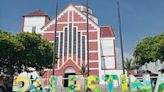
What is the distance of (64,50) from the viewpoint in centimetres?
3869

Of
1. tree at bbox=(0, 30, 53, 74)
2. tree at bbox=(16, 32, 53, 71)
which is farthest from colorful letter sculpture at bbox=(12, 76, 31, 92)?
tree at bbox=(16, 32, 53, 71)

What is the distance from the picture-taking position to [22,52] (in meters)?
25.2

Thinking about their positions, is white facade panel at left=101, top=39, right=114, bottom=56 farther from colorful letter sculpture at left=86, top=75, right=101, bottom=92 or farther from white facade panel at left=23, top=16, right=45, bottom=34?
colorful letter sculpture at left=86, top=75, right=101, bottom=92

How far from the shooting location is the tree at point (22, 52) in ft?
78.9

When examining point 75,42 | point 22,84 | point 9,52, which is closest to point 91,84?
point 22,84

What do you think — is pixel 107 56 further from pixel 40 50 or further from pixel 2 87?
pixel 2 87

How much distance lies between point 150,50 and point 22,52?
15.4m

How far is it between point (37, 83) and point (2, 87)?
245 cm

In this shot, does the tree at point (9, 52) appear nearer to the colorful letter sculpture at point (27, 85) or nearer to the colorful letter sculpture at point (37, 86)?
the colorful letter sculpture at point (27, 85)

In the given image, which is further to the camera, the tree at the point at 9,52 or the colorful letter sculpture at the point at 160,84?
the tree at the point at 9,52

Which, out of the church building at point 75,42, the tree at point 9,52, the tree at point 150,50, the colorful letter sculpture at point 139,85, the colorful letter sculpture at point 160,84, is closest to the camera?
the colorful letter sculpture at point 160,84

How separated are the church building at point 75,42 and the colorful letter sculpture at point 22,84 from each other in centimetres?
2053

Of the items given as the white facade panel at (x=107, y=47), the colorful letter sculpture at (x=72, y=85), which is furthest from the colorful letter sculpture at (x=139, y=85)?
the white facade panel at (x=107, y=47)

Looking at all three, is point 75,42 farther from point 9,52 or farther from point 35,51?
point 9,52
